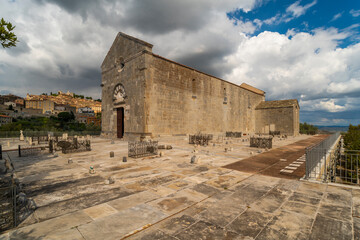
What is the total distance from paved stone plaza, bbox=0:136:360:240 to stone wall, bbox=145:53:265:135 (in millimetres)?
12534

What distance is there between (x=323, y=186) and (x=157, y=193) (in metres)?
5.30

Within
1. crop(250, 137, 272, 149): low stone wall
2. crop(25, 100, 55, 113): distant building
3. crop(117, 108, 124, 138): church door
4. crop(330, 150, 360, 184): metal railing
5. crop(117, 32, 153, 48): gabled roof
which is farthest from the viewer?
crop(25, 100, 55, 113): distant building

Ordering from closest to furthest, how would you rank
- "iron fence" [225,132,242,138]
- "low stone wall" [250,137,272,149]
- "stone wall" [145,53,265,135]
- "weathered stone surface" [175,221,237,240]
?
"weathered stone surface" [175,221,237,240]
"low stone wall" [250,137,272,149]
"stone wall" [145,53,265,135]
"iron fence" [225,132,242,138]

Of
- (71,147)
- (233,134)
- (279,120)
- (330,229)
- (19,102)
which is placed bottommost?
(330,229)

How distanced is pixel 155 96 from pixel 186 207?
1577 cm

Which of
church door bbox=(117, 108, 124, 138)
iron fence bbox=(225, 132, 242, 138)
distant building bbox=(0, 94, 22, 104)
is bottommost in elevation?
iron fence bbox=(225, 132, 242, 138)

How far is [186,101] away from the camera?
22547 millimetres

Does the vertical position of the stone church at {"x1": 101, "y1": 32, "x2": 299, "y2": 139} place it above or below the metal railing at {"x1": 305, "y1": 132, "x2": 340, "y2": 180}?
above

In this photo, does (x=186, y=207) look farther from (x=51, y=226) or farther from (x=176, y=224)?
(x=51, y=226)

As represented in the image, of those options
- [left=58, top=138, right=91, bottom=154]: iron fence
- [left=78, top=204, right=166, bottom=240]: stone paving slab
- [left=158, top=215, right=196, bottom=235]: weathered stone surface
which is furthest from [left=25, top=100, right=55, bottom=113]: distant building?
[left=158, top=215, right=196, bottom=235]: weathered stone surface

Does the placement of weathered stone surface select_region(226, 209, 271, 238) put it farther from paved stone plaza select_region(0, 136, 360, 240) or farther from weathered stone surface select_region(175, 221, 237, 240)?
weathered stone surface select_region(175, 221, 237, 240)

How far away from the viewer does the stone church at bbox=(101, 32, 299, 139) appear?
18516 millimetres

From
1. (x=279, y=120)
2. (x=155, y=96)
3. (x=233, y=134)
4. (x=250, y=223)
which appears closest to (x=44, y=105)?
(x=155, y=96)

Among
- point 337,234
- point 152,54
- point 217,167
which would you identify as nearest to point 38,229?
point 337,234
